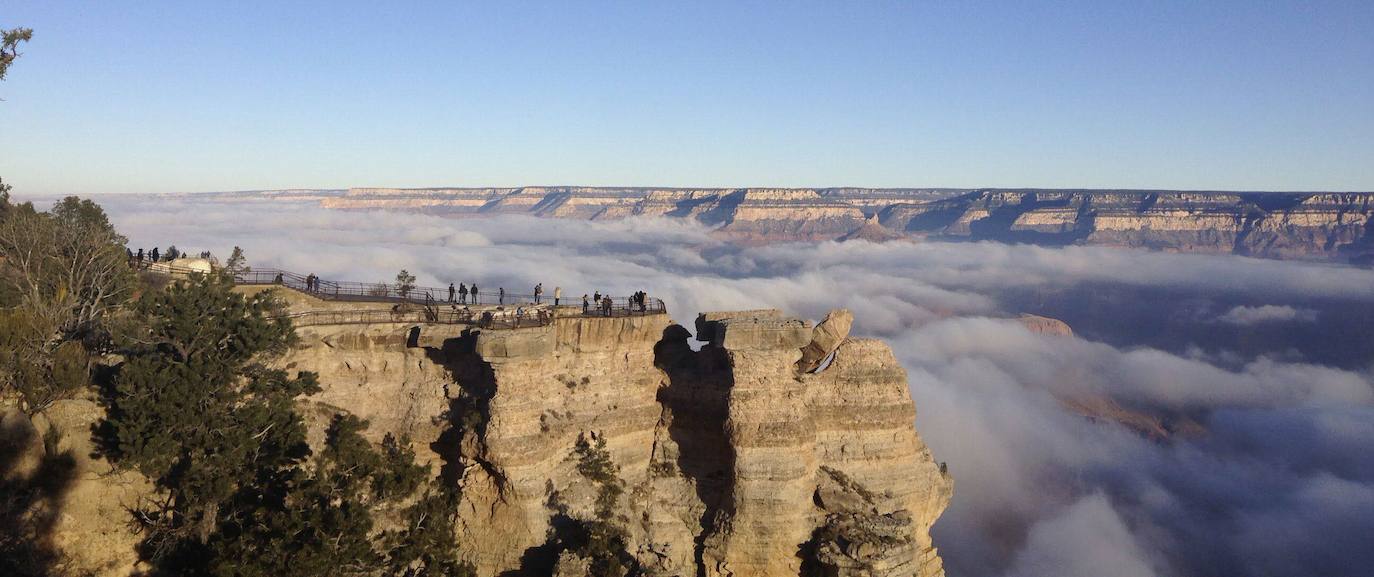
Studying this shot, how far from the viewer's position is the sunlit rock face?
104ft

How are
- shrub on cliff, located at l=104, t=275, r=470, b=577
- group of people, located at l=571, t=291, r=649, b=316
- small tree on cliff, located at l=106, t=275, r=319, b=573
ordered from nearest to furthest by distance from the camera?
shrub on cliff, located at l=104, t=275, r=470, b=577 < small tree on cliff, located at l=106, t=275, r=319, b=573 < group of people, located at l=571, t=291, r=649, b=316

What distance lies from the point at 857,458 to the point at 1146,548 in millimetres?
95811

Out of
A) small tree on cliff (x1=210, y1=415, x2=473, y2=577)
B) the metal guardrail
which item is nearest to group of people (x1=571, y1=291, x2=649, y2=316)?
the metal guardrail

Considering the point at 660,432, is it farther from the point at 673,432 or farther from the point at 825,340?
the point at 825,340

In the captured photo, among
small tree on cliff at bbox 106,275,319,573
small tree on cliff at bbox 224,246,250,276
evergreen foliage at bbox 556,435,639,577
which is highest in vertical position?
small tree on cliff at bbox 224,246,250,276

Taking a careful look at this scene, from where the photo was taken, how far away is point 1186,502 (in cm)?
13025

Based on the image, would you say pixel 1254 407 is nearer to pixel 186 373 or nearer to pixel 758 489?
pixel 758 489

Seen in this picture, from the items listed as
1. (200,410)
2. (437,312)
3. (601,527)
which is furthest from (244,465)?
(601,527)

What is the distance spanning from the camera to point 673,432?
35219 millimetres

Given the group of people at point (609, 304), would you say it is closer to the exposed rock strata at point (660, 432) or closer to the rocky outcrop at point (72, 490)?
the exposed rock strata at point (660, 432)

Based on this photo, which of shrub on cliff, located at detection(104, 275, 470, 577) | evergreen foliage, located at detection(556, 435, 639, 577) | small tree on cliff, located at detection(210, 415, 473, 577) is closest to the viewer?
small tree on cliff, located at detection(210, 415, 473, 577)

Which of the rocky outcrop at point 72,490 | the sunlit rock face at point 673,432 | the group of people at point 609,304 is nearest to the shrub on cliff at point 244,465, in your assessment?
the rocky outcrop at point 72,490

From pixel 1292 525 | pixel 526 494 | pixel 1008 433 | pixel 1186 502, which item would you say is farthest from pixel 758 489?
pixel 1008 433

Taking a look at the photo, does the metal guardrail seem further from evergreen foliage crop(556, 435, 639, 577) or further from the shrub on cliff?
evergreen foliage crop(556, 435, 639, 577)
